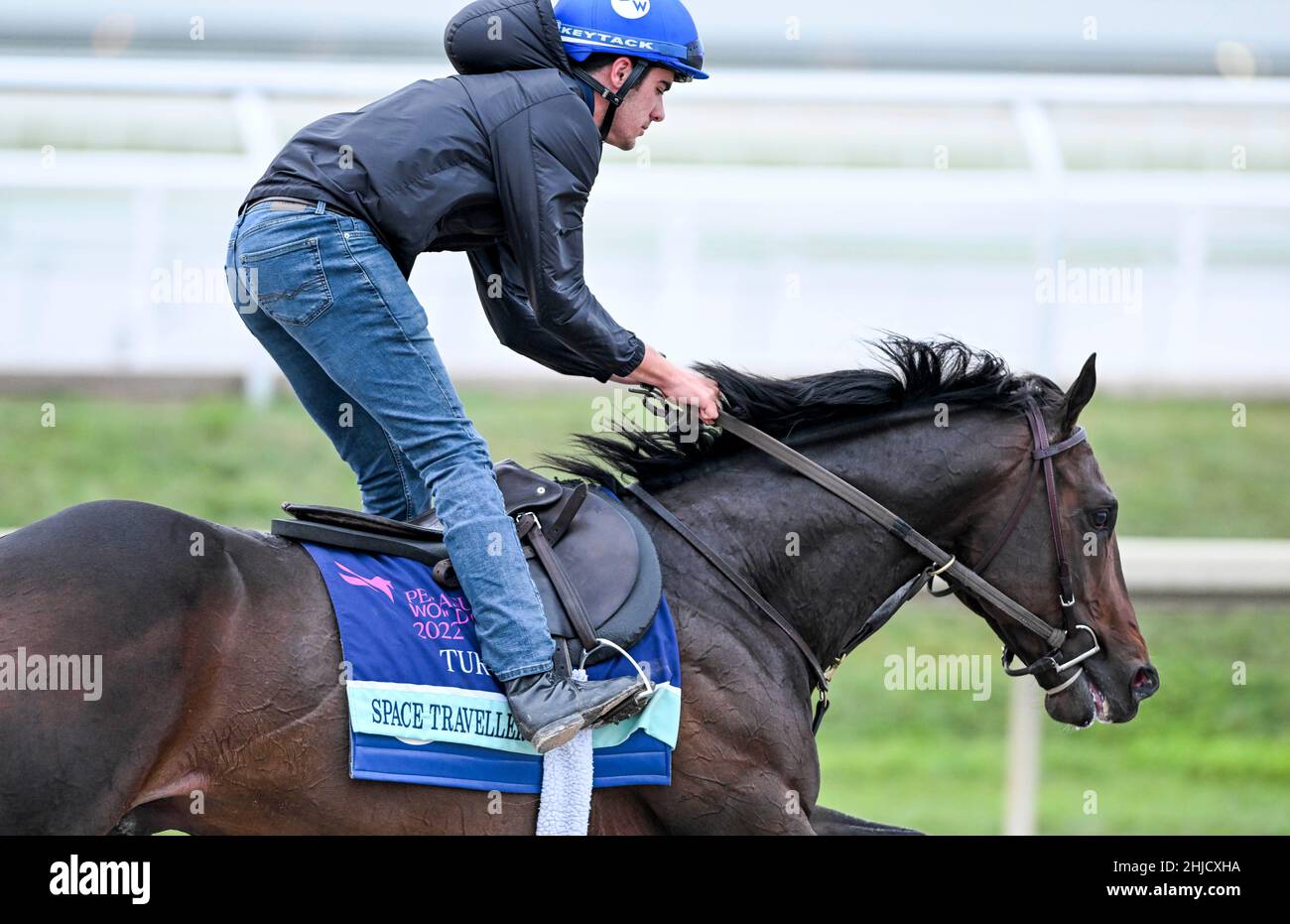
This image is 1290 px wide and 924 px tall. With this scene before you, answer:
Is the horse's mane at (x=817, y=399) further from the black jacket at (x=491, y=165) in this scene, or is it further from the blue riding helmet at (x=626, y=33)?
the blue riding helmet at (x=626, y=33)

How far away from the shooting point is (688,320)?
9.03m

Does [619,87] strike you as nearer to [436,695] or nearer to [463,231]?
[463,231]

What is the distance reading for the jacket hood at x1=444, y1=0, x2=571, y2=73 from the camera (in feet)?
10.9

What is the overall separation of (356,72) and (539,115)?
7287mm

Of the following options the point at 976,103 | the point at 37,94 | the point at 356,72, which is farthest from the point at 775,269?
the point at 37,94

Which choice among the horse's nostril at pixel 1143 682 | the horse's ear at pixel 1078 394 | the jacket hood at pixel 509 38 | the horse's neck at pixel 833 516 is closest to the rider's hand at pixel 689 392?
the horse's neck at pixel 833 516

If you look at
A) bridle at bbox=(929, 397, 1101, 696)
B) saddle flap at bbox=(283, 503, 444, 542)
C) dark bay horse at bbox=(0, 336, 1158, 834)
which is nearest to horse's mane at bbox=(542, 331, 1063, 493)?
dark bay horse at bbox=(0, 336, 1158, 834)

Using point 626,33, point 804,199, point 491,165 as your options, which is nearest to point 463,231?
point 491,165

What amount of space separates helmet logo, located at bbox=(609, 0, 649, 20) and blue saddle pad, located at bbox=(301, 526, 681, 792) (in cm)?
141

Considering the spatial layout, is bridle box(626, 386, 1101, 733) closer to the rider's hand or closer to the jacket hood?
the rider's hand

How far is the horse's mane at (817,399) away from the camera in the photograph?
3578 millimetres

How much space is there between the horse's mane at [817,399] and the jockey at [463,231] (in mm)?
321

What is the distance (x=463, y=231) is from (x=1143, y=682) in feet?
6.86
